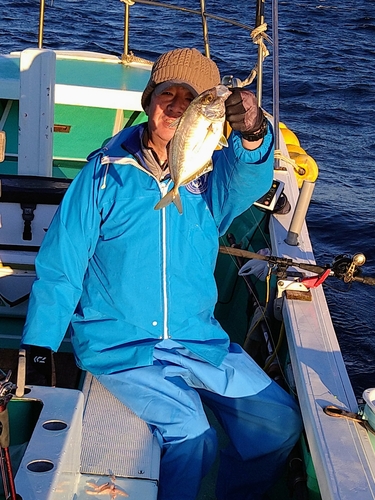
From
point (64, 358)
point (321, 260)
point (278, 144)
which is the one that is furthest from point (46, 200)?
point (321, 260)

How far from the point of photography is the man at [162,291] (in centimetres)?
300

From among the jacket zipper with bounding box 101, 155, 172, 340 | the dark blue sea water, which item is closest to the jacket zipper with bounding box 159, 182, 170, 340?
the jacket zipper with bounding box 101, 155, 172, 340

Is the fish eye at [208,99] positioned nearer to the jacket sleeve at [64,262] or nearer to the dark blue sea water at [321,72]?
the jacket sleeve at [64,262]

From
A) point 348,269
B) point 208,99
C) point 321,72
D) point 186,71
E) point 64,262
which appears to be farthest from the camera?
point 321,72

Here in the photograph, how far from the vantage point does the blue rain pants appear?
3002 millimetres

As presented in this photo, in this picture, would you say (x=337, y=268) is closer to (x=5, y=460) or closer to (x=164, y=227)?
(x=164, y=227)

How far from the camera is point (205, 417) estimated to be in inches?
122

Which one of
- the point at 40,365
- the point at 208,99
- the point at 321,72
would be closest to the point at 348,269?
the point at 40,365

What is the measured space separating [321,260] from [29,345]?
19.1 ft

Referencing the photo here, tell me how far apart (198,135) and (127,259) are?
878 mm

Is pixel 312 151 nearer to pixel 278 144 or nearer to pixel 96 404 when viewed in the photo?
pixel 278 144

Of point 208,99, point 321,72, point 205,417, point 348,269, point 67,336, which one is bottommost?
point 321,72

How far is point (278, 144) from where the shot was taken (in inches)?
219

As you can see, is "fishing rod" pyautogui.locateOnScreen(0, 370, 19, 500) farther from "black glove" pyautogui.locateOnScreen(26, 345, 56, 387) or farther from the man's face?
the man's face
